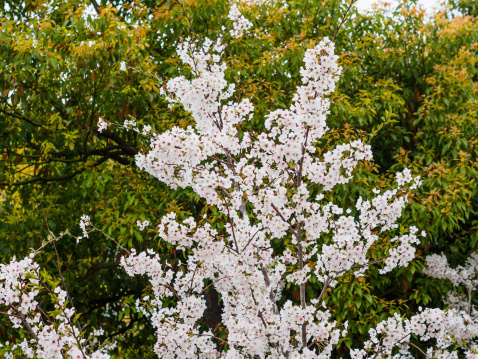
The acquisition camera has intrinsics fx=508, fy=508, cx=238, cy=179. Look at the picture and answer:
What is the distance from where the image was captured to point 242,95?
4.95m

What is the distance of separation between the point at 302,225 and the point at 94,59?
2420 mm

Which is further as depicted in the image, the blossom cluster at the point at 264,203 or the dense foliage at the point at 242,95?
the dense foliage at the point at 242,95

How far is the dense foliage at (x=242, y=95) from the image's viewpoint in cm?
448

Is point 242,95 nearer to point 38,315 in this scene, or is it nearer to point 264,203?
point 264,203

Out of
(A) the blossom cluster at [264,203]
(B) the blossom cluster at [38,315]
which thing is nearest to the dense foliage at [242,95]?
(A) the blossom cluster at [264,203]

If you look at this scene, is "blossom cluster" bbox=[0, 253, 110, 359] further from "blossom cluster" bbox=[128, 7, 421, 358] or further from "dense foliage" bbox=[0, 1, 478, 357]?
"dense foliage" bbox=[0, 1, 478, 357]

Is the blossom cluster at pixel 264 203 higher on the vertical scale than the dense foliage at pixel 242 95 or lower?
lower

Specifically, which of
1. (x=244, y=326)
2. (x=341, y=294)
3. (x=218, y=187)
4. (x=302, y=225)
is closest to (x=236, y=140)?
(x=218, y=187)

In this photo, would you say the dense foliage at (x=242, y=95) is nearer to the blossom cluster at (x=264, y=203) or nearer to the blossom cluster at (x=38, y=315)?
the blossom cluster at (x=264, y=203)

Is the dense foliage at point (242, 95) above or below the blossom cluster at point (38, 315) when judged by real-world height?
above

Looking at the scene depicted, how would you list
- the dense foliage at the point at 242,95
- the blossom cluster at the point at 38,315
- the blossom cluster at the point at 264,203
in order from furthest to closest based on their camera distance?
the dense foliage at the point at 242,95, the blossom cluster at the point at 264,203, the blossom cluster at the point at 38,315

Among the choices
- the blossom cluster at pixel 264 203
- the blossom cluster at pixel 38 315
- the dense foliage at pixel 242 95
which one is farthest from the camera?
the dense foliage at pixel 242 95

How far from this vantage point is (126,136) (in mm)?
5613

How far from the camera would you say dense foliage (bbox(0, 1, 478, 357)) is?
4.48 metres
